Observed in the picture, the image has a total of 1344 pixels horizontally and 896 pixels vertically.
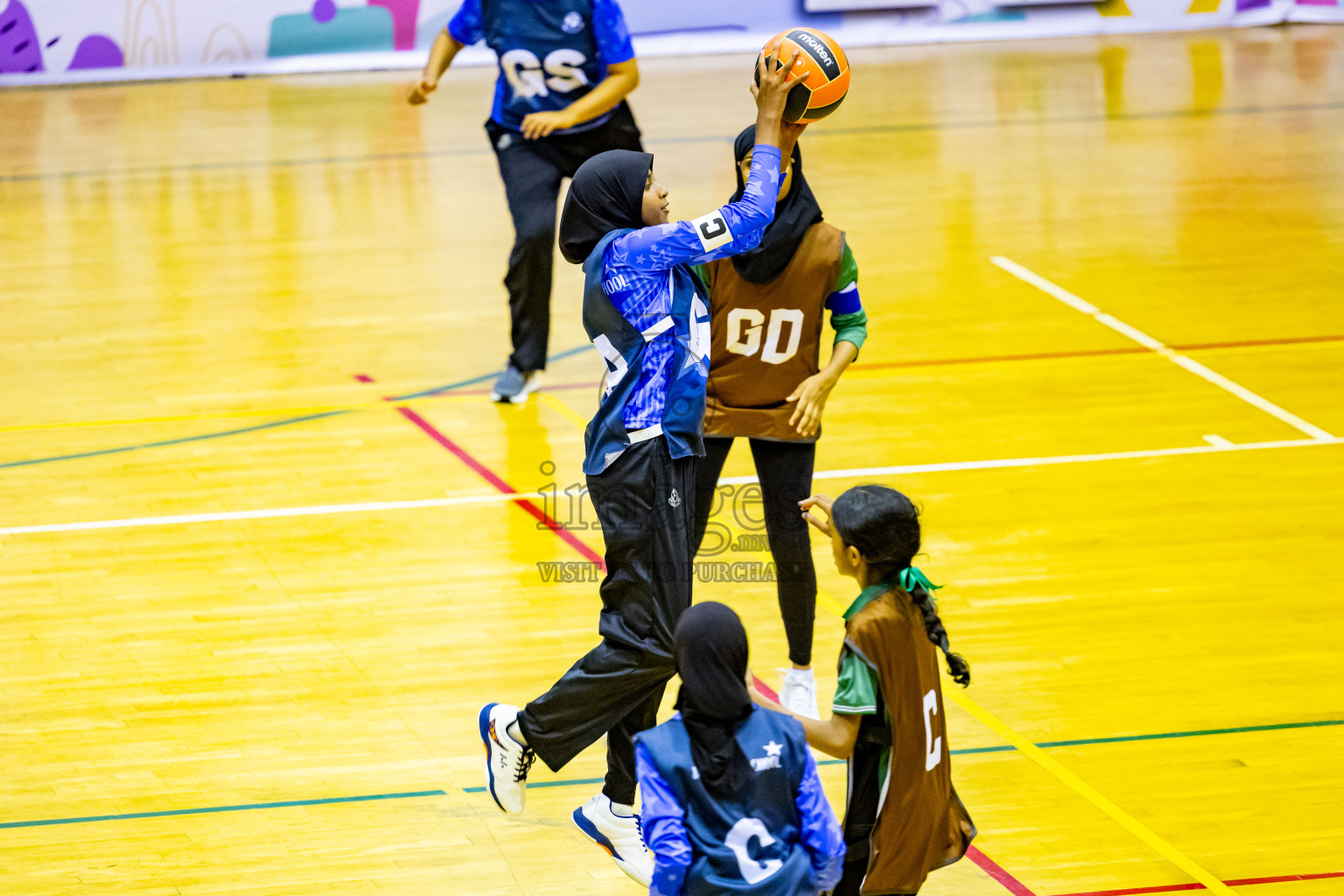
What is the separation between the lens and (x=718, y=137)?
42.1 ft

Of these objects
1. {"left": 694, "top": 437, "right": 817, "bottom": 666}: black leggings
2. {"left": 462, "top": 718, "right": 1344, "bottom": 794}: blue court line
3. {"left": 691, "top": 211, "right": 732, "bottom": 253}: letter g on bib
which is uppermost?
{"left": 691, "top": 211, "right": 732, "bottom": 253}: letter g on bib

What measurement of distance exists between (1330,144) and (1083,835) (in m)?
9.61

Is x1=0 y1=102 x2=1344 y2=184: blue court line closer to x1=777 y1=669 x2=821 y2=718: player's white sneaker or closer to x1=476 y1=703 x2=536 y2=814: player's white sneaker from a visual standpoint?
x1=777 y1=669 x2=821 y2=718: player's white sneaker

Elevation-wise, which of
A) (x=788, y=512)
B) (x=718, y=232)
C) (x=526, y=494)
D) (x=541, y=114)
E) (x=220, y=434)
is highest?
(x=718, y=232)

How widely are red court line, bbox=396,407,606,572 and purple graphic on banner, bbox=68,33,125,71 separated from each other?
9.62m

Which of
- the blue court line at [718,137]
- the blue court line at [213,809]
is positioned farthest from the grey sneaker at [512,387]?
the blue court line at [718,137]

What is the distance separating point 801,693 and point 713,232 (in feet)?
5.44

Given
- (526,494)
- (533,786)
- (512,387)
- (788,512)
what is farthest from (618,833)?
(512,387)

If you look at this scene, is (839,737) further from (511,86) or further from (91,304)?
(91,304)

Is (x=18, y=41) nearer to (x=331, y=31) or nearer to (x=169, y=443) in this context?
(x=331, y=31)

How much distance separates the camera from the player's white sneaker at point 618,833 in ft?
13.3

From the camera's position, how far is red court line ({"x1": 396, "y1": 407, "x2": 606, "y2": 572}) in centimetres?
616

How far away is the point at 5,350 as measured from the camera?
848 cm

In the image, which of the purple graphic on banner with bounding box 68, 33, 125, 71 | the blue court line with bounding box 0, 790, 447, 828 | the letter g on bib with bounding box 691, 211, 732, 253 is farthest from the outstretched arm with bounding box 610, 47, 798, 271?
the purple graphic on banner with bounding box 68, 33, 125, 71
